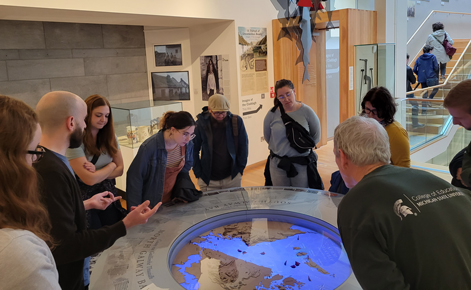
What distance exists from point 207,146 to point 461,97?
213 centimetres

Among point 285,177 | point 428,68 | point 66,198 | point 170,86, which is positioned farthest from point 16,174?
point 428,68

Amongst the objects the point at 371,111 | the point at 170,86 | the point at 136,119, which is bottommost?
the point at 136,119

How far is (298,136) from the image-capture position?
3.57 metres

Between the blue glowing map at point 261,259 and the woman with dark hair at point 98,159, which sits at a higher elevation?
the woman with dark hair at point 98,159

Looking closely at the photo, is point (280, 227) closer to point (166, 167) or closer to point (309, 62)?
point (166, 167)

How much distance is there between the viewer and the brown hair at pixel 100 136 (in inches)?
113

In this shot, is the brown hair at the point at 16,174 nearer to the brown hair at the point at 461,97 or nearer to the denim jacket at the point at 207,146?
the brown hair at the point at 461,97

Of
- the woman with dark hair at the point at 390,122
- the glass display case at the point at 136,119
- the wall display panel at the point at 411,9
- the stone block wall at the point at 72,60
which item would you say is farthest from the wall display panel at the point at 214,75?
the wall display panel at the point at 411,9

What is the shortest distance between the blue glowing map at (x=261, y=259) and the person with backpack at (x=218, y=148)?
856mm

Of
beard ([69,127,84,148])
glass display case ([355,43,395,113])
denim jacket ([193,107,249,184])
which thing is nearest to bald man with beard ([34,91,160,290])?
beard ([69,127,84,148])

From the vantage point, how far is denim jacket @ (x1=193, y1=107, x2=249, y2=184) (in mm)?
3609

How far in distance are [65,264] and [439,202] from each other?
5.13 feet

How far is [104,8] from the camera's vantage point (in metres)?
4.44

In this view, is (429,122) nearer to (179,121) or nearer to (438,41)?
(438,41)
